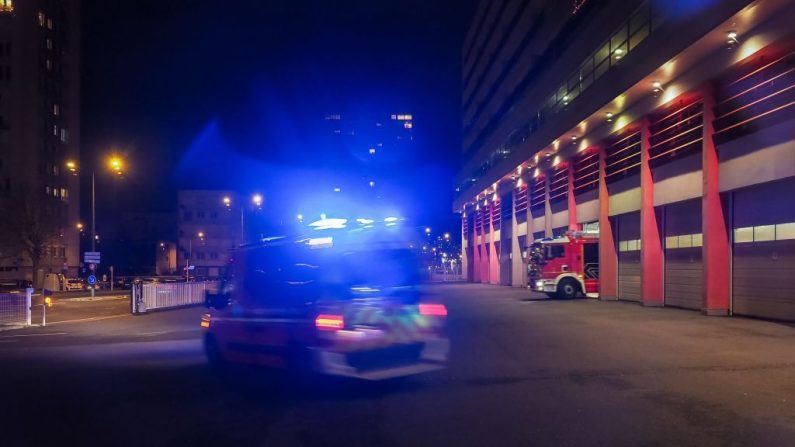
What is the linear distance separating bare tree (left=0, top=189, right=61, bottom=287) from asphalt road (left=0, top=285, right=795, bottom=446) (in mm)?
40613

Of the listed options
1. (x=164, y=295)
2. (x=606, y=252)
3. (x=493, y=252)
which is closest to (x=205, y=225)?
(x=493, y=252)

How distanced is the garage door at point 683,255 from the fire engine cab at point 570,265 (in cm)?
546

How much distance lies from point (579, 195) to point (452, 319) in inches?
577

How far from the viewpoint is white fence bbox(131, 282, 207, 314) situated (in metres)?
23.8

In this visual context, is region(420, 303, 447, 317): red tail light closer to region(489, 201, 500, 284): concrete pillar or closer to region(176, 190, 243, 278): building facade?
region(489, 201, 500, 284): concrete pillar

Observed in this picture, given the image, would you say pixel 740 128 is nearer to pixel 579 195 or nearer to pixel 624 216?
pixel 624 216

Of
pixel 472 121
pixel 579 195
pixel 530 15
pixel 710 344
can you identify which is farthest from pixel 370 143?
pixel 710 344

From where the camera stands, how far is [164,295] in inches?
1025

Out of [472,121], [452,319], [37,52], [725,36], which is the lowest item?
[452,319]

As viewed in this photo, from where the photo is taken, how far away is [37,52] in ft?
201

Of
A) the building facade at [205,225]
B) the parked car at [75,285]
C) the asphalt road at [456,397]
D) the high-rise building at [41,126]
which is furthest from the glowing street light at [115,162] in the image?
the building facade at [205,225]

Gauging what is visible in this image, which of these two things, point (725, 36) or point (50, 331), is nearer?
point (725, 36)

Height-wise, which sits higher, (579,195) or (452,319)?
(579,195)

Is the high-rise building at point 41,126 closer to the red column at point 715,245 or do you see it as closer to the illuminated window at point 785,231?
the red column at point 715,245
